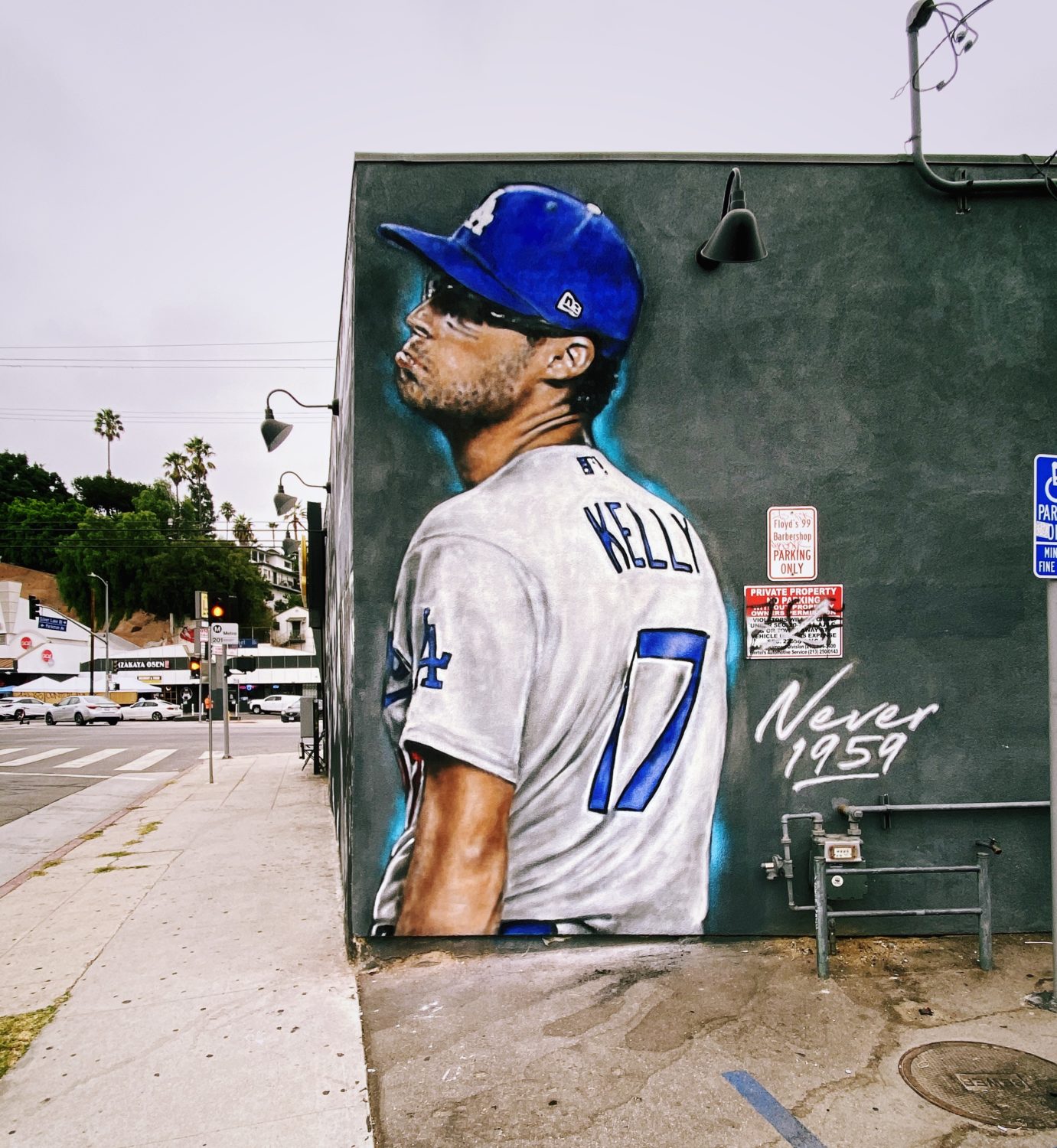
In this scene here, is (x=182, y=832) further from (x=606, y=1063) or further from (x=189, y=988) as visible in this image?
(x=606, y=1063)

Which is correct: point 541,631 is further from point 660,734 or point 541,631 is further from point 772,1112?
point 772,1112

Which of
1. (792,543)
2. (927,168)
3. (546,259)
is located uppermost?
(927,168)

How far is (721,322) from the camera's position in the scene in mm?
6137

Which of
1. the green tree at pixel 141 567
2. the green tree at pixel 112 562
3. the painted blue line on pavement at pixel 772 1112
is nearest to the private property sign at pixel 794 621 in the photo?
the painted blue line on pavement at pixel 772 1112

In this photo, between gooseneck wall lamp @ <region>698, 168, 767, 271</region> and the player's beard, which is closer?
gooseneck wall lamp @ <region>698, 168, 767, 271</region>

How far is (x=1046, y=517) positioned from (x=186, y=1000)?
5662mm

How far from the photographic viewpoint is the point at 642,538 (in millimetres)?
5996

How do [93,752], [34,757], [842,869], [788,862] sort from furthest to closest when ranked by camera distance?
[93,752] → [34,757] → [788,862] → [842,869]

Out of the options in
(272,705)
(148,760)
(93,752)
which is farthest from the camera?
(272,705)

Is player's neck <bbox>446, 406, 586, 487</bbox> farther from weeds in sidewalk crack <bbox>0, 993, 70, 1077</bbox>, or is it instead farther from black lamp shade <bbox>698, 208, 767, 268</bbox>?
weeds in sidewalk crack <bbox>0, 993, 70, 1077</bbox>

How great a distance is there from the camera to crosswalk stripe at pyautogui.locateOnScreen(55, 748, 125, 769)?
774 inches

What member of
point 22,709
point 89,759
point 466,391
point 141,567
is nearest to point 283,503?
point 466,391

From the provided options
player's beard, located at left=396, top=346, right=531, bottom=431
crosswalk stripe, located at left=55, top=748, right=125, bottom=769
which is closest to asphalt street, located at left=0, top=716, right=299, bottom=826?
crosswalk stripe, located at left=55, top=748, right=125, bottom=769

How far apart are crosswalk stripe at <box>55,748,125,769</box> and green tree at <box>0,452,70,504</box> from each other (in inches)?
2908
